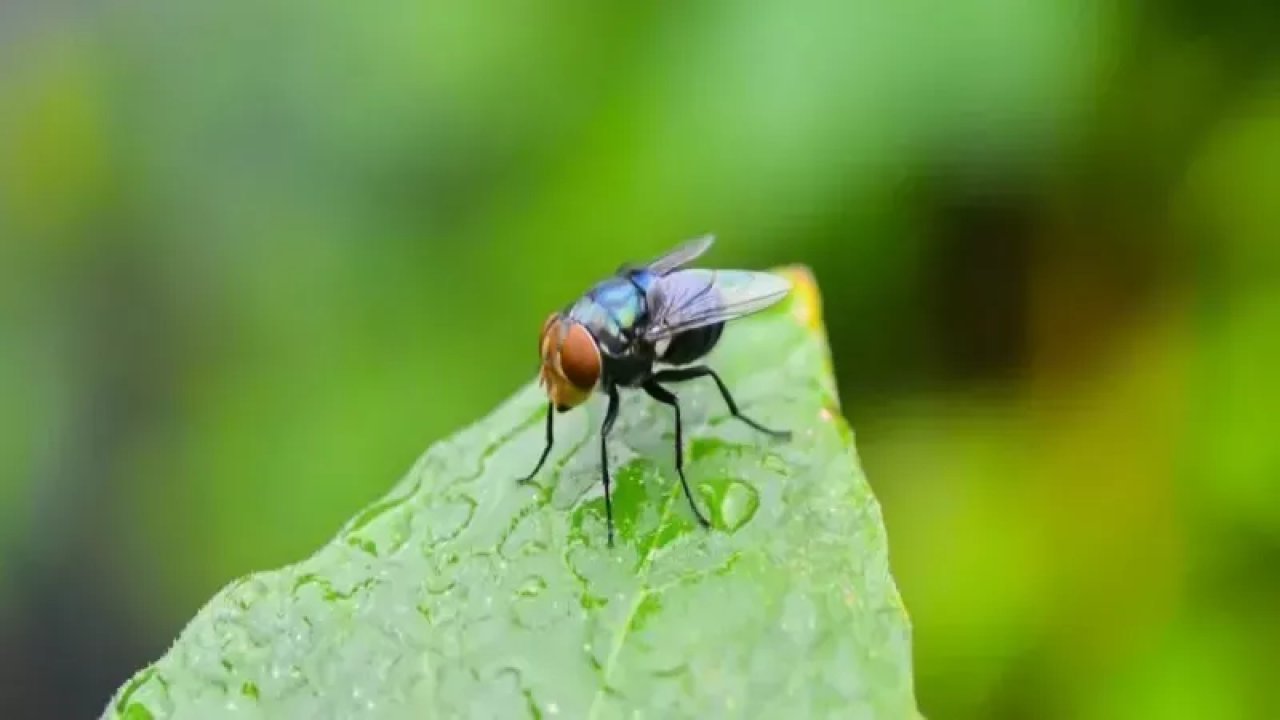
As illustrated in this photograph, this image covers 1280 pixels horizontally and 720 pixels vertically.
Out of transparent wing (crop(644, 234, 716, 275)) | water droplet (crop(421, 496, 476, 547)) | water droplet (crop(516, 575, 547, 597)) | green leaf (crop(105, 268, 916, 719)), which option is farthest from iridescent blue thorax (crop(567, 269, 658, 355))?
water droplet (crop(516, 575, 547, 597))

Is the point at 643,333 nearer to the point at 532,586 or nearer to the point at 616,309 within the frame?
the point at 616,309

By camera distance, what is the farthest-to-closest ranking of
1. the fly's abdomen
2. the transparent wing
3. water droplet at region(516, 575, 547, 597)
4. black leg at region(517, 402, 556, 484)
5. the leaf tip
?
the transparent wing → the fly's abdomen → the leaf tip → black leg at region(517, 402, 556, 484) → water droplet at region(516, 575, 547, 597)

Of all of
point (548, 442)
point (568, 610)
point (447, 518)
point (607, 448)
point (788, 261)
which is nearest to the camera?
point (568, 610)

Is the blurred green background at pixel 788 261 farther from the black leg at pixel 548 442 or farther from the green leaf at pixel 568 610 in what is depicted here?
the green leaf at pixel 568 610

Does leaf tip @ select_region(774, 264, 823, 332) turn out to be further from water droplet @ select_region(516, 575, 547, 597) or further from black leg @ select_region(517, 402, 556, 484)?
water droplet @ select_region(516, 575, 547, 597)

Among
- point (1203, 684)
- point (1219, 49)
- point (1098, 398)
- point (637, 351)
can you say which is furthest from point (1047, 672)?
point (1219, 49)

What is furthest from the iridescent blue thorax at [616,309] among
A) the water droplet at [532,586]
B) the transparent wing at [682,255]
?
the water droplet at [532,586]

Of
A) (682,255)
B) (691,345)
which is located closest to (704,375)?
(691,345)
